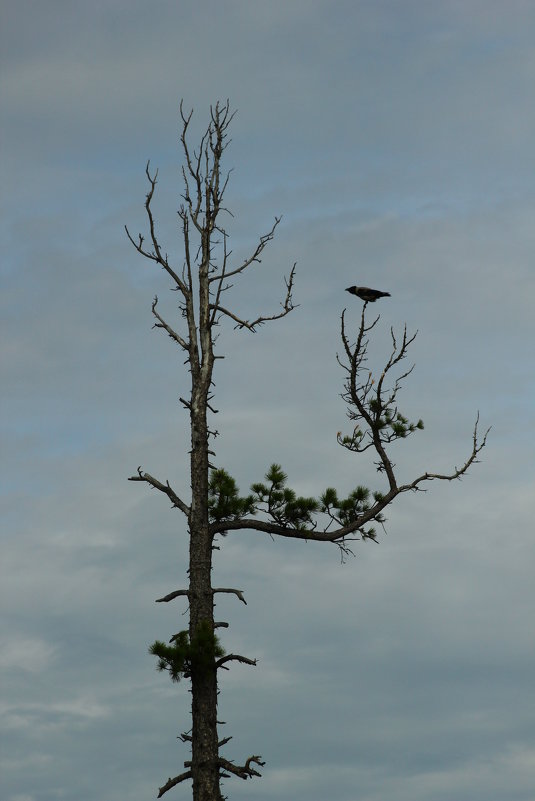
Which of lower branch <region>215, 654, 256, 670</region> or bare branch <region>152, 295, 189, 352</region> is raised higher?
bare branch <region>152, 295, 189, 352</region>

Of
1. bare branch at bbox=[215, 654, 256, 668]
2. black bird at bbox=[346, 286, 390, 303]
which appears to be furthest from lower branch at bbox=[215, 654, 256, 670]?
black bird at bbox=[346, 286, 390, 303]

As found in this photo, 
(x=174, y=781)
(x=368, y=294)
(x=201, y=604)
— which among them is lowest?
(x=174, y=781)

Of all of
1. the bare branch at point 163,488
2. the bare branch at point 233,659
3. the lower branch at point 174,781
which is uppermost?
the bare branch at point 163,488

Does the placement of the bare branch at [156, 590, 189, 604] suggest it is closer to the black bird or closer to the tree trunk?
the tree trunk

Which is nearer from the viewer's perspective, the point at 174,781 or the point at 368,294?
the point at 174,781

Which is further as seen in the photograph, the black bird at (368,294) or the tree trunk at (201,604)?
the black bird at (368,294)

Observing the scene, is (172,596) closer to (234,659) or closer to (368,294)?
(234,659)

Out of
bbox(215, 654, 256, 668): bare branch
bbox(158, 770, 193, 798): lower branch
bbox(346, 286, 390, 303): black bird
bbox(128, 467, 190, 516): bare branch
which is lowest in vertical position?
bbox(158, 770, 193, 798): lower branch

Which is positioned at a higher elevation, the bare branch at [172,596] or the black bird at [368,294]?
the black bird at [368,294]

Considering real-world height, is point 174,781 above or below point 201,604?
below

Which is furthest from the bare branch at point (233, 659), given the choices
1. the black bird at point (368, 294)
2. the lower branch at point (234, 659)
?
the black bird at point (368, 294)

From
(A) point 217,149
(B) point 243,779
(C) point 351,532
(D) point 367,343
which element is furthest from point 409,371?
(B) point 243,779

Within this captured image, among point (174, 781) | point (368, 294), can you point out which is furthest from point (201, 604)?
point (368, 294)

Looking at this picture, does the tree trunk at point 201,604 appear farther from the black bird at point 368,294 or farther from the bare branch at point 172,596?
the black bird at point 368,294
